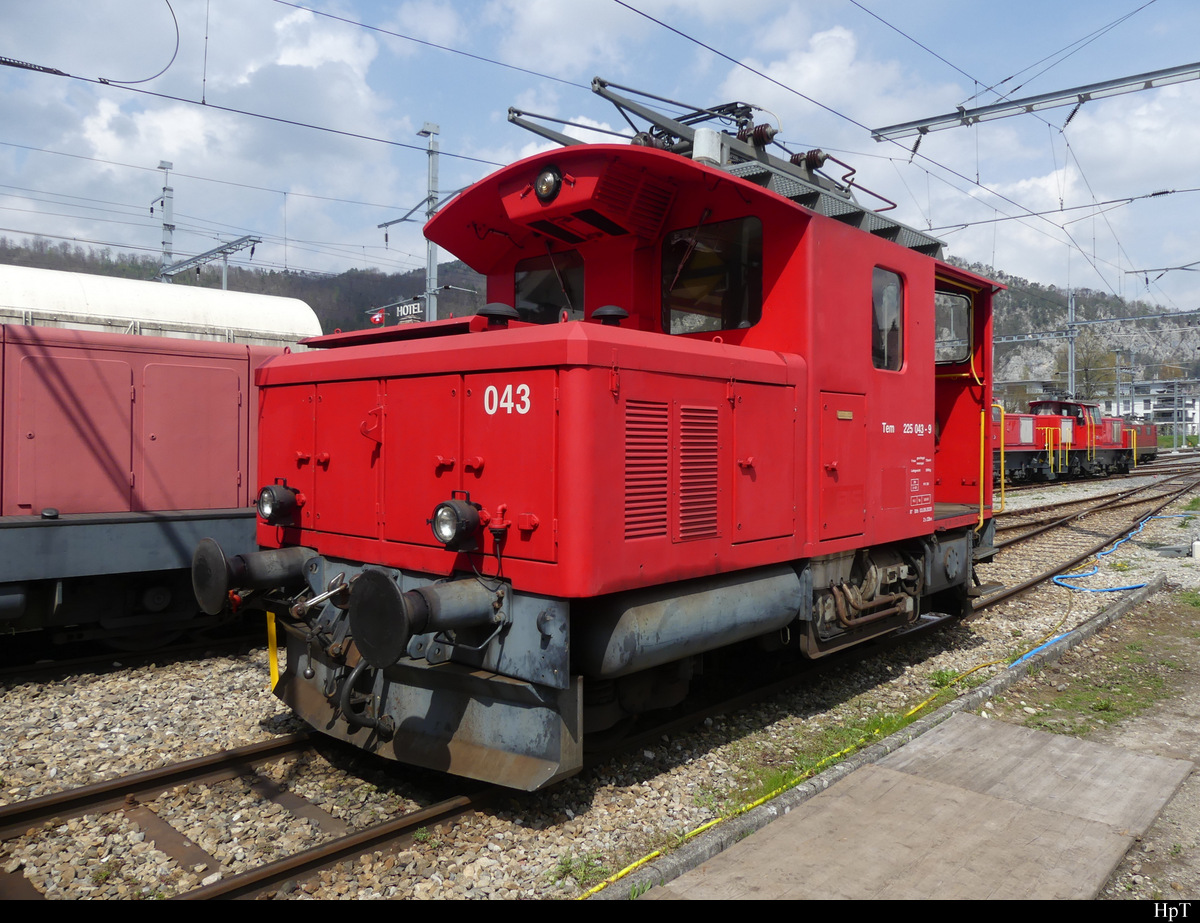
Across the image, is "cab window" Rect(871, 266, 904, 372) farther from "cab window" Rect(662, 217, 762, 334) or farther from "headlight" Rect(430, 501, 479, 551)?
"headlight" Rect(430, 501, 479, 551)

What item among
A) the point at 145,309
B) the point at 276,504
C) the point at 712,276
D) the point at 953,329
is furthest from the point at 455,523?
the point at 145,309

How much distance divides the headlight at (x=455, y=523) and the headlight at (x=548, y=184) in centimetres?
193

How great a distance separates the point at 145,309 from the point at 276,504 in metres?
4.55

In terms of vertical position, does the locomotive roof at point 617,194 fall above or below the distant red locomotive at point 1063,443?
above

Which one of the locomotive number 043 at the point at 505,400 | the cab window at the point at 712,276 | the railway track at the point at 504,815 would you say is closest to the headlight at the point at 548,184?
the cab window at the point at 712,276

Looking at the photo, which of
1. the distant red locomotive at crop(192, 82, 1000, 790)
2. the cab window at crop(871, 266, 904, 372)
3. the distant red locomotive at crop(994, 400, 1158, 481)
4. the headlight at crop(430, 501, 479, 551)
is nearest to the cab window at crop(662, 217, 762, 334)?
the distant red locomotive at crop(192, 82, 1000, 790)

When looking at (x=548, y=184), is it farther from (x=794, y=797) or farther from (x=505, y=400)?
(x=794, y=797)

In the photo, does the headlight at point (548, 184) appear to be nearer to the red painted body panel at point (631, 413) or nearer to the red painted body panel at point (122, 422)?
the red painted body panel at point (631, 413)

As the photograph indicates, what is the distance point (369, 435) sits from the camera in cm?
443

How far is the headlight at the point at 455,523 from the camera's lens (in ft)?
12.2

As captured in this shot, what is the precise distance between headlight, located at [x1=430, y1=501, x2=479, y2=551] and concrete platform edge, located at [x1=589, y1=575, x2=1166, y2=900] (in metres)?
1.56

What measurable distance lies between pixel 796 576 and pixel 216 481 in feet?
17.2

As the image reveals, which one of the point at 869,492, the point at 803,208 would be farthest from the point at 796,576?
the point at 803,208

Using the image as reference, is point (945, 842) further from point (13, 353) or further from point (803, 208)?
point (13, 353)
